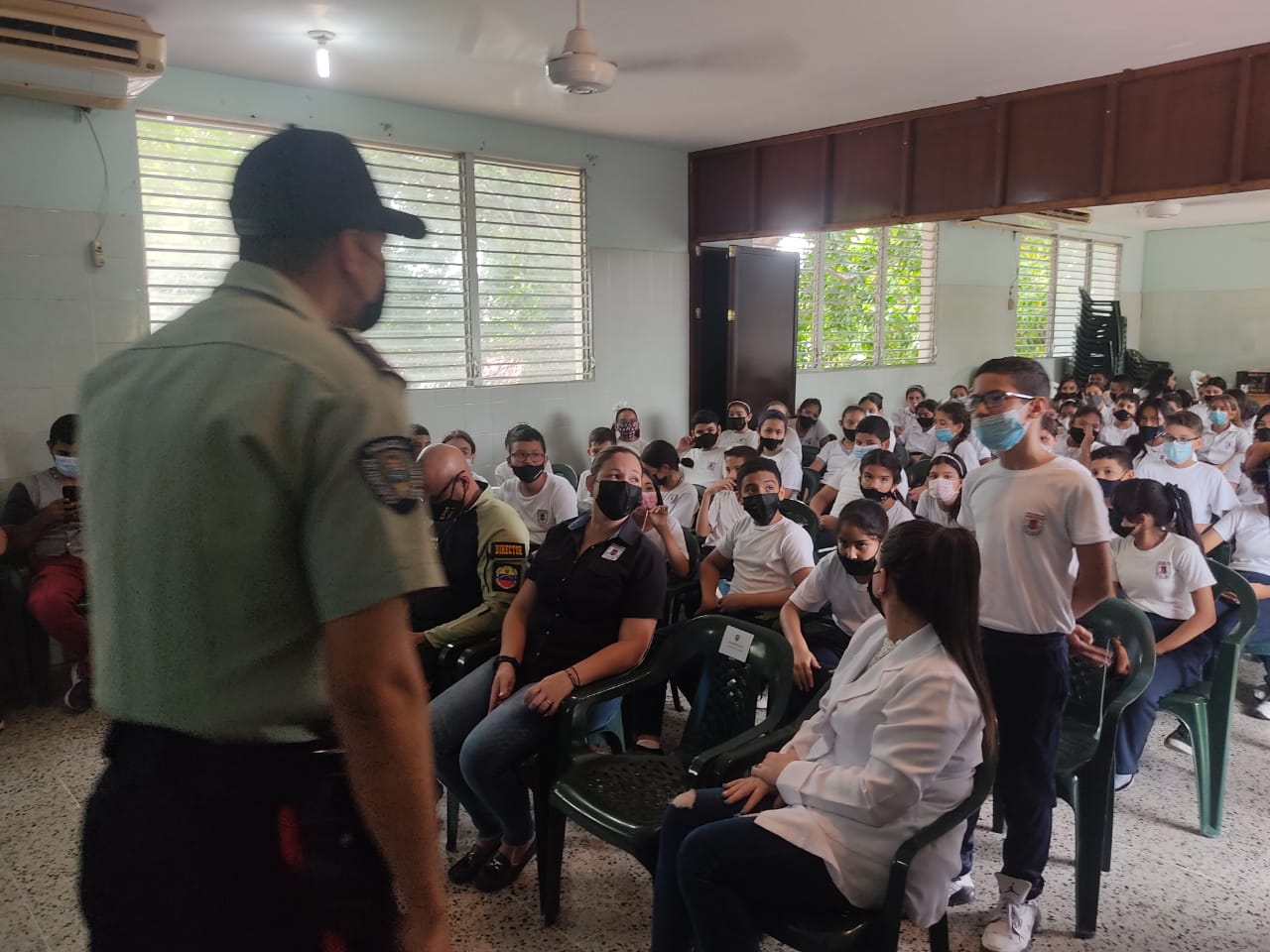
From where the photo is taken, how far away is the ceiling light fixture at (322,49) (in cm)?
432

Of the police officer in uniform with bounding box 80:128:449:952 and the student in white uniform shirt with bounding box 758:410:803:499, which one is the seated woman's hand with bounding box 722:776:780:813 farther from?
the student in white uniform shirt with bounding box 758:410:803:499

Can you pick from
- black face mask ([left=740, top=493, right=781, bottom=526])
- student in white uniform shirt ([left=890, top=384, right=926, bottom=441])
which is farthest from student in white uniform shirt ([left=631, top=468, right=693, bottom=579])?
student in white uniform shirt ([left=890, top=384, right=926, bottom=441])

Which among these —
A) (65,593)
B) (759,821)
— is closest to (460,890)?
(759,821)

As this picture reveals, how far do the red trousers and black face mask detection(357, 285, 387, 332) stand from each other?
12.5 ft

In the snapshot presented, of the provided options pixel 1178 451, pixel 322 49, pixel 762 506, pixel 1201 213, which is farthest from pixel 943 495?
pixel 1201 213

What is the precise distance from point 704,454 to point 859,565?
3.21m

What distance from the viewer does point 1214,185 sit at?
16.4 feet

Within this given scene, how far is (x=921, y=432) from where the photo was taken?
27.3 feet

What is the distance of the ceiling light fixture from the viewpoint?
432 centimetres

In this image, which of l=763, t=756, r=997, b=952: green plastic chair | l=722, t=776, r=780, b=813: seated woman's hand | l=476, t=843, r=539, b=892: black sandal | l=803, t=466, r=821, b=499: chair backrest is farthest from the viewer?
l=803, t=466, r=821, b=499: chair backrest

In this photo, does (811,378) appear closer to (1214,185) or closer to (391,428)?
(1214,185)

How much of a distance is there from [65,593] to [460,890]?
2.70 m

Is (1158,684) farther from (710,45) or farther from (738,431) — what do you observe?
(738,431)

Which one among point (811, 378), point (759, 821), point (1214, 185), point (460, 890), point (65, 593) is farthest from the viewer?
point (811, 378)
